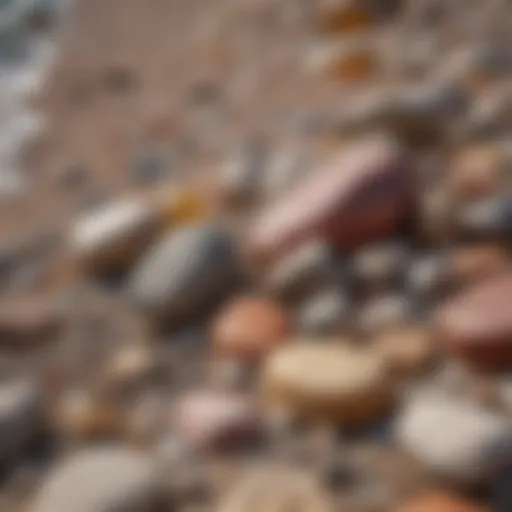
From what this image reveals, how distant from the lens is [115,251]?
3.67ft

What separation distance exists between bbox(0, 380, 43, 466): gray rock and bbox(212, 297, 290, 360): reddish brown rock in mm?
165

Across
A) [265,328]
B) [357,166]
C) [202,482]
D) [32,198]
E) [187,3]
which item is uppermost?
[187,3]

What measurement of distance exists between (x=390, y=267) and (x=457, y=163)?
0.26 metres

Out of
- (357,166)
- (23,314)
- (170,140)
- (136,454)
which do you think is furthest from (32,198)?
(136,454)

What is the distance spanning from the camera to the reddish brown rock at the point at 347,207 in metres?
1.04

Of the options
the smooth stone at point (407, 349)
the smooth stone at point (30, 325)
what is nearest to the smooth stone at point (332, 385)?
the smooth stone at point (407, 349)

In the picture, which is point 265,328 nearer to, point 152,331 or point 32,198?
point 152,331

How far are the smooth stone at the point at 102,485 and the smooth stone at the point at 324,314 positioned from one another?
20cm

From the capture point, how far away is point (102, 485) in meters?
0.79

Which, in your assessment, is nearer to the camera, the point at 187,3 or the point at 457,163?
the point at 457,163

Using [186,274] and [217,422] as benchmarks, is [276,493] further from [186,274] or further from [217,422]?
[186,274]

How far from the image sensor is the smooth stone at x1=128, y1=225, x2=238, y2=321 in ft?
3.35

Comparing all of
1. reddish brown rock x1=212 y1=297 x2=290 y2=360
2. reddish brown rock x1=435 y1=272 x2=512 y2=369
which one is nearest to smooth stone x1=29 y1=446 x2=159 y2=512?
reddish brown rock x1=212 y1=297 x2=290 y2=360

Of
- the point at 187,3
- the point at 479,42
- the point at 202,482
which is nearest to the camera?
the point at 202,482
